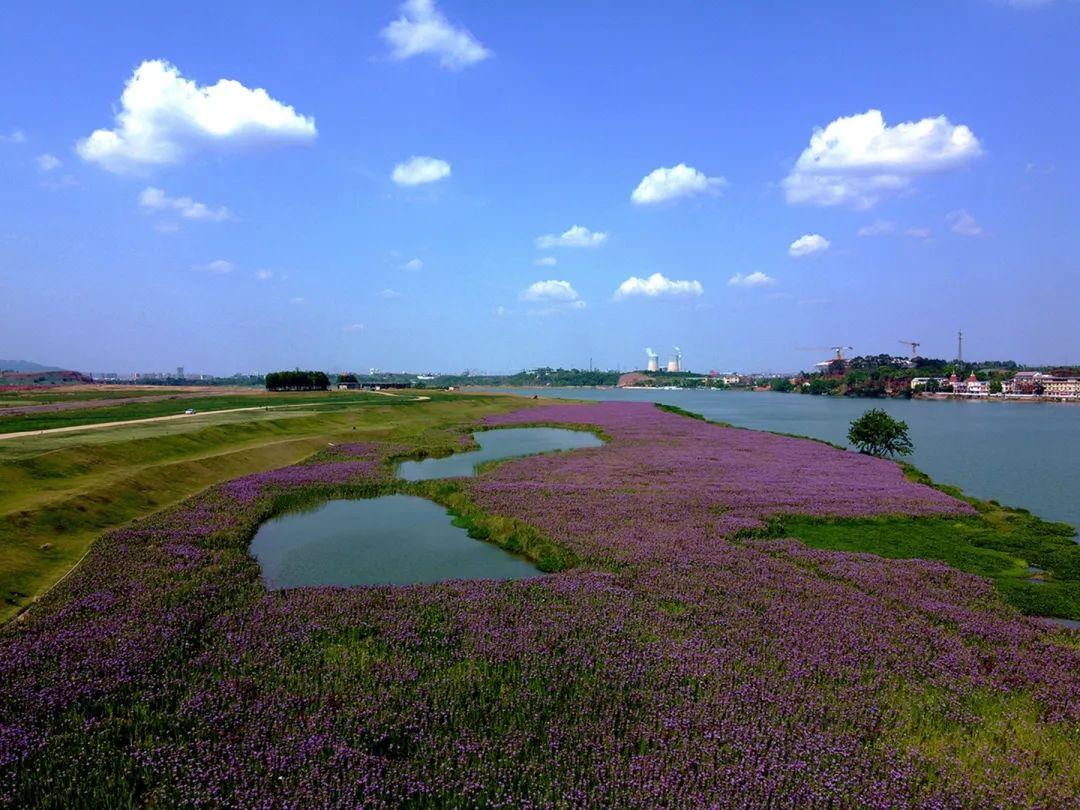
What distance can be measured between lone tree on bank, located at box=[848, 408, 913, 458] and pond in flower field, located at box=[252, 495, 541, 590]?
38.9m

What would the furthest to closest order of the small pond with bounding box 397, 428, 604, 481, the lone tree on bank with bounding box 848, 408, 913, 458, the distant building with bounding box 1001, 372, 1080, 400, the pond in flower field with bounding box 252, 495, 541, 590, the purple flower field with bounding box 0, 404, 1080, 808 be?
the distant building with bounding box 1001, 372, 1080, 400, the lone tree on bank with bounding box 848, 408, 913, 458, the small pond with bounding box 397, 428, 604, 481, the pond in flower field with bounding box 252, 495, 541, 590, the purple flower field with bounding box 0, 404, 1080, 808

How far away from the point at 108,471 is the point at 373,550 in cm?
1581

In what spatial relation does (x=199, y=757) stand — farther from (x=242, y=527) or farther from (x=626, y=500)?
(x=626, y=500)

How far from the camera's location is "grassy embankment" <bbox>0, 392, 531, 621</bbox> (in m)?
16.2

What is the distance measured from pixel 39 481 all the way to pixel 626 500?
24984 millimetres

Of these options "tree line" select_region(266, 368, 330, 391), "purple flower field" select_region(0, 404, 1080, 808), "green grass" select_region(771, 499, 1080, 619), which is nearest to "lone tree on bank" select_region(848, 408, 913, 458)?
"green grass" select_region(771, 499, 1080, 619)

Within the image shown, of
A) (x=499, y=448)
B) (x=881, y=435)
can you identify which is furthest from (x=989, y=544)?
(x=499, y=448)

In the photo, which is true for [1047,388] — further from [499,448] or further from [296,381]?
[296,381]

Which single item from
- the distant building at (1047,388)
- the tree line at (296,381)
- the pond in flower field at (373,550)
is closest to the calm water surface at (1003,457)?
the pond in flower field at (373,550)

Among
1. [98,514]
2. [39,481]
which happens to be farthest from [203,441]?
[98,514]

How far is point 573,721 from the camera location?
8.96m

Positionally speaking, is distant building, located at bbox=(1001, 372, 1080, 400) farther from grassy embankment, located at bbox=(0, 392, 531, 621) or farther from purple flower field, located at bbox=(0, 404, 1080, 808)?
purple flower field, located at bbox=(0, 404, 1080, 808)

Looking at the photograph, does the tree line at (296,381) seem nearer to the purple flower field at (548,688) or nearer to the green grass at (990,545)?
the purple flower field at (548,688)

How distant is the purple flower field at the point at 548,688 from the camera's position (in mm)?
7453
